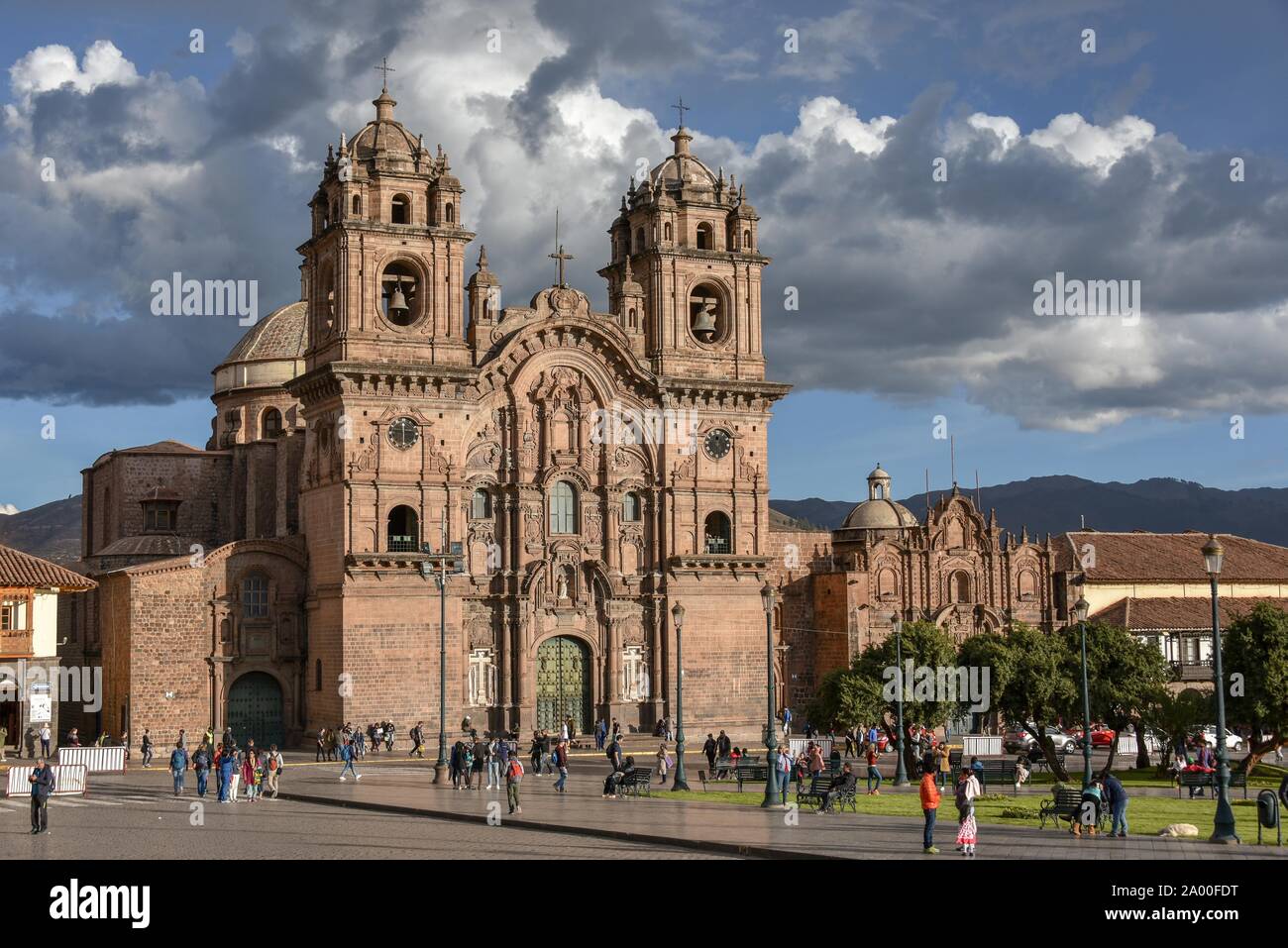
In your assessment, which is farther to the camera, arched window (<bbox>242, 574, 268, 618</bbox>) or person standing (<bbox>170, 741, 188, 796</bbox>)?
arched window (<bbox>242, 574, 268, 618</bbox>)

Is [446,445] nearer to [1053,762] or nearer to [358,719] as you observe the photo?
[358,719]

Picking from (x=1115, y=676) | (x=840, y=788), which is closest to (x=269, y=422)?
(x=1115, y=676)

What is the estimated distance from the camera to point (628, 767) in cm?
Result: 3912

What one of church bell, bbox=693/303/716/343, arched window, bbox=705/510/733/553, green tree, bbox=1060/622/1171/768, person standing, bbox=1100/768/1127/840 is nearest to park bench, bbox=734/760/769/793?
green tree, bbox=1060/622/1171/768

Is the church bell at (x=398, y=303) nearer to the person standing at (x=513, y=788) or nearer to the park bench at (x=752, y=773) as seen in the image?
the park bench at (x=752, y=773)

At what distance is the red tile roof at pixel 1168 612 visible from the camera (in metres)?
72.8

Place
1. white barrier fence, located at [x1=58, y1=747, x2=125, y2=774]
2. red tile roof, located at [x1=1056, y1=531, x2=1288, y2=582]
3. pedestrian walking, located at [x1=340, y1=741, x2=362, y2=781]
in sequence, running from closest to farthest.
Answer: pedestrian walking, located at [x1=340, y1=741, x2=362, y2=781] → white barrier fence, located at [x1=58, y1=747, x2=125, y2=774] → red tile roof, located at [x1=1056, y1=531, x2=1288, y2=582]

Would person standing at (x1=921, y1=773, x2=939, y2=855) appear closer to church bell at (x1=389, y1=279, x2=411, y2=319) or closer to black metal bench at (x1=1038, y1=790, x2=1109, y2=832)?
black metal bench at (x1=1038, y1=790, x2=1109, y2=832)

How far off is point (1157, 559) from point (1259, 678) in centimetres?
3425

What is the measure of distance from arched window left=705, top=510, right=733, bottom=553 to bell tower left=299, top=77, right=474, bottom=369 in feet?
38.5

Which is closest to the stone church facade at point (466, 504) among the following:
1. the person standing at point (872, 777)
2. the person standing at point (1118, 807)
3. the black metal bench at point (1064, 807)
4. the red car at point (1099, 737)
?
the red car at point (1099, 737)

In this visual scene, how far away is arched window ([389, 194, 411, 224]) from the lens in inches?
2303

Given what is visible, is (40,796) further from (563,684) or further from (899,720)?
(563,684)
